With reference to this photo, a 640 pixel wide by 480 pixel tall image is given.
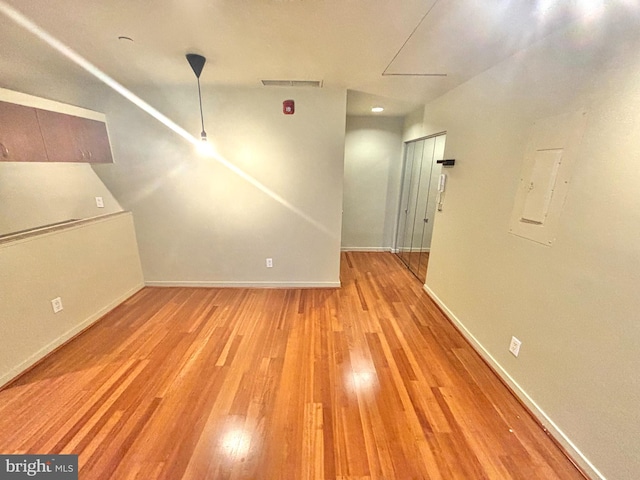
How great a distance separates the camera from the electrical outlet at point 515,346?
1.91 m

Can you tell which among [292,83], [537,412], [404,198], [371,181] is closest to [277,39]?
[292,83]

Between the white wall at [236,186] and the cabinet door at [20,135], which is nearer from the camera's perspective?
the cabinet door at [20,135]

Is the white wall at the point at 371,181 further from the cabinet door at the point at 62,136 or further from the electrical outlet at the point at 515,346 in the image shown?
the cabinet door at the point at 62,136

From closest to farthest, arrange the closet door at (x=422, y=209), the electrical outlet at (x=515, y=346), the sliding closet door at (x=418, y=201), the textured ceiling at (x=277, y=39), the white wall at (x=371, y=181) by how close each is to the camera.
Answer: the textured ceiling at (x=277, y=39) → the electrical outlet at (x=515, y=346) → the sliding closet door at (x=418, y=201) → the closet door at (x=422, y=209) → the white wall at (x=371, y=181)

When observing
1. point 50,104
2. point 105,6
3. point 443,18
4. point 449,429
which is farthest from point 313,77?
point 449,429

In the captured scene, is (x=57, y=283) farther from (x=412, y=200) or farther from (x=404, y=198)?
(x=404, y=198)

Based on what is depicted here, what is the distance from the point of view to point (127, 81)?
108 inches

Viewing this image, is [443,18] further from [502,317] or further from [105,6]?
[502,317]

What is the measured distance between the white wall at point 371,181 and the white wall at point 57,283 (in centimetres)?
351

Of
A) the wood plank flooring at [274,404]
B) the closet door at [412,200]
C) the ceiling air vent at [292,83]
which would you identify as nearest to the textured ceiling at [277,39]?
the ceiling air vent at [292,83]

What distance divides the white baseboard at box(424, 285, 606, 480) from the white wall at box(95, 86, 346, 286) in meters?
1.76

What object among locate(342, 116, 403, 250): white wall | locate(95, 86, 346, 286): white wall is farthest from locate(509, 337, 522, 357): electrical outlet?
locate(342, 116, 403, 250): white wall

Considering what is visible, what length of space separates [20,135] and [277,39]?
2423 mm

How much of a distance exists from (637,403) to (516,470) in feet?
2.26
